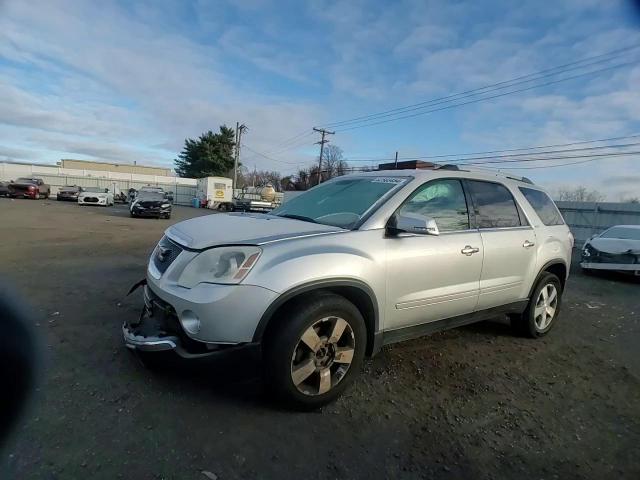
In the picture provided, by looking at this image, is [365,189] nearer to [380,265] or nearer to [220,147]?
[380,265]

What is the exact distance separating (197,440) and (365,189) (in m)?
2.42

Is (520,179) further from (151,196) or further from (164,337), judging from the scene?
(151,196)

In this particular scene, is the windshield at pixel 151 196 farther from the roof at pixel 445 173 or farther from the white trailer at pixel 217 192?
the roof at pixel 445 173

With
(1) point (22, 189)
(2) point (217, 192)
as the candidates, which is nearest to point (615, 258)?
(2) point (217, 192)

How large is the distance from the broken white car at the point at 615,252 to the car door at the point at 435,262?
8.19 meters

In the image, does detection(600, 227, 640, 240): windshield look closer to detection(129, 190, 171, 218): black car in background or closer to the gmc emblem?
the gmc emblem

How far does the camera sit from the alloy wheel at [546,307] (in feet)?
15.2

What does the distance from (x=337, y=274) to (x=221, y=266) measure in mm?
788

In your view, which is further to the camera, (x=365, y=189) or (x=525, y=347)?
(x=525, y=347)

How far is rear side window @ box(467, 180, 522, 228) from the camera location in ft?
13.0

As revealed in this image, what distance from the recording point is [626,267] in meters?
9.48

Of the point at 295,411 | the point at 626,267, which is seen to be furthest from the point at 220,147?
the point at 295,411

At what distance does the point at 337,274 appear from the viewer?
2.79m

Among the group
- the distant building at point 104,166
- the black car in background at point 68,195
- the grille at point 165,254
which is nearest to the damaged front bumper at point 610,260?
the grille at point 165,254
